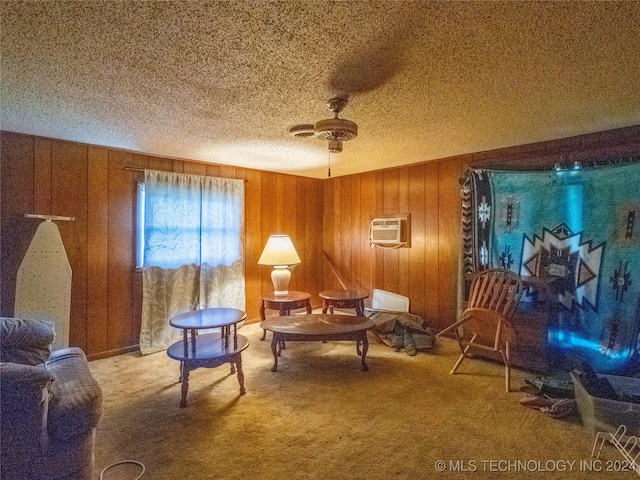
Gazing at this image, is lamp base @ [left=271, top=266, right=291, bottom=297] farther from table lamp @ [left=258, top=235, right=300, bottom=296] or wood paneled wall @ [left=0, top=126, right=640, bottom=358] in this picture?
wood paneled wall @ [left=0, top=126, right=640, bottom=358]

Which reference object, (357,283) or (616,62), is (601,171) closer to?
(616,62)

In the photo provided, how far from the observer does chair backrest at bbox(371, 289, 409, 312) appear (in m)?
4.13

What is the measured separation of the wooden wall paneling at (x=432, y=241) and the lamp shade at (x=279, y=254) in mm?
1576

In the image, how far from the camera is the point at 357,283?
16.0ft

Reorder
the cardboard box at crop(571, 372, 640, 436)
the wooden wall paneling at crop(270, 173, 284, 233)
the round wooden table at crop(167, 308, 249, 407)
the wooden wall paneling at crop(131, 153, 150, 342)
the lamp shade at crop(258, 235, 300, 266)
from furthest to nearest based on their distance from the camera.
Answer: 1. the wooden wall paneling at crop(270, 173, 284, 233)
2. the lamp shade at crop(258, 235, 300, 266)
3. the wooden wall paneling at crop(131, 153, 150, 342)
4. the round wooden table at crop(167, 308, 249, 407)
5. the cardboard box at crop(571, 372, 640, 436)

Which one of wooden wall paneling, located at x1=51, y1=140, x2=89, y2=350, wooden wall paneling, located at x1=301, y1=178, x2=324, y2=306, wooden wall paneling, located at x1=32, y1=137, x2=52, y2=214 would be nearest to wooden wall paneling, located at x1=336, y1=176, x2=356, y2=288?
wooden wall paneling, located at x1=301, y1=178, x2=324, y2=306

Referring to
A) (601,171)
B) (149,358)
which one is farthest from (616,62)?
(149,358)

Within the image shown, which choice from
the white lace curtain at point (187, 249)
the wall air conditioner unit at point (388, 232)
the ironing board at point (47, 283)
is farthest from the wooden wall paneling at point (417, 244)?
the ironing board at point (47, 283)

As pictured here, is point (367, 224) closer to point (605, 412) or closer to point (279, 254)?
point (279, 254)

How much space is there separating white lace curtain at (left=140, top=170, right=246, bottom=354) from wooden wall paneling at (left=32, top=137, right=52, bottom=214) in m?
0.79

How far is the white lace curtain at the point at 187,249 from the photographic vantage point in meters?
3.46

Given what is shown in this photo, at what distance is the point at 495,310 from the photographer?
2592 mm
